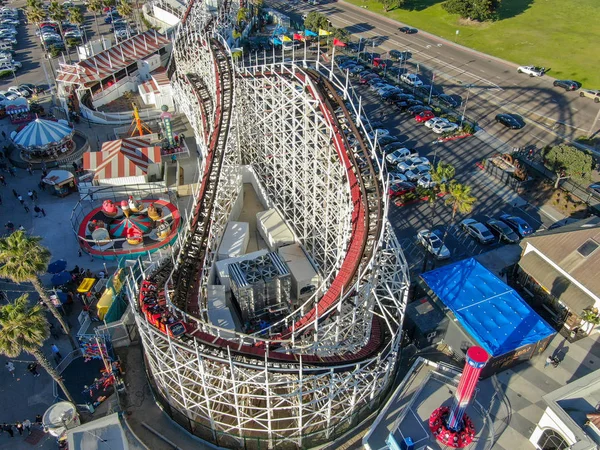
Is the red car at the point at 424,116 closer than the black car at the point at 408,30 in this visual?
Yes

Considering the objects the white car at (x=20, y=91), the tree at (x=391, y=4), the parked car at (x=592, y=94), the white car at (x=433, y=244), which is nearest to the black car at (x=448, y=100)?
the parked car at (x=592, y=94)

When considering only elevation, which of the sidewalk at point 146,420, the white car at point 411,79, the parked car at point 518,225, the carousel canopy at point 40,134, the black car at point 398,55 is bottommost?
the sidewalk at point 146,420

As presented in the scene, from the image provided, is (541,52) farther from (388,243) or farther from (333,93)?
(388,243)

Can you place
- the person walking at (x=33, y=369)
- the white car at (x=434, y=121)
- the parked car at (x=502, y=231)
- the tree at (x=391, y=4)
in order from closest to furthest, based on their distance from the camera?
the person walking at (x=33, y=369) → the parked car at (x=502, y=231) → the white car at (x=434, y=121) → the tree at (x=391, y=4)

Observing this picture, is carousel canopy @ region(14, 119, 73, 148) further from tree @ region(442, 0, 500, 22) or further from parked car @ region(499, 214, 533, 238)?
tree @ region(442, 0, 500, 22)

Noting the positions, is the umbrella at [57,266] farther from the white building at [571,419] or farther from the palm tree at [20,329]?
the white building at [571,419]

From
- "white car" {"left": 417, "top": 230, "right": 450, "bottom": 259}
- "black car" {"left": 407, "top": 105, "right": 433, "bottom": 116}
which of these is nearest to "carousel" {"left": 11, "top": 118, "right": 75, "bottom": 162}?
"white car" {"left": 417, "top": 230, "right": 450, "bottom": 259}
